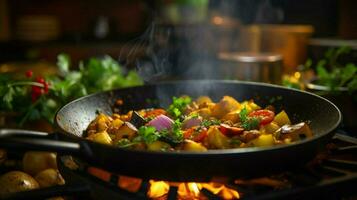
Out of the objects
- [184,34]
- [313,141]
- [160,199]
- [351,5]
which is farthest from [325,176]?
[351,5]

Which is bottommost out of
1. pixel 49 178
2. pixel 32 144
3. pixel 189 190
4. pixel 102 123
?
pixel 49 178

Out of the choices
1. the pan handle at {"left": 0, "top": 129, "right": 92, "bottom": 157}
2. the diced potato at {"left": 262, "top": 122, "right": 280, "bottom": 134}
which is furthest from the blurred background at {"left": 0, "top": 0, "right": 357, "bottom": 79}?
the pan handle at {"left": 0, "top": 129, "right": 92, "bottom": 157}

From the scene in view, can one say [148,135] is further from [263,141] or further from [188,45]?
[188,45]

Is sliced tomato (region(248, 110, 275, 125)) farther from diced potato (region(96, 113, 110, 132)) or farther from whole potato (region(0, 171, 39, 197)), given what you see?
whole potato (region(0, 171, 39, 197))

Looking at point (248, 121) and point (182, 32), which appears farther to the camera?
point (182, 32)

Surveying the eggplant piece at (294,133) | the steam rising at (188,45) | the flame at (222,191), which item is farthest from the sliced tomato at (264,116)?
the steam rising at (188,45)

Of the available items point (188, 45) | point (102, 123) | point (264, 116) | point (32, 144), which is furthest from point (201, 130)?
point (188, 45)
